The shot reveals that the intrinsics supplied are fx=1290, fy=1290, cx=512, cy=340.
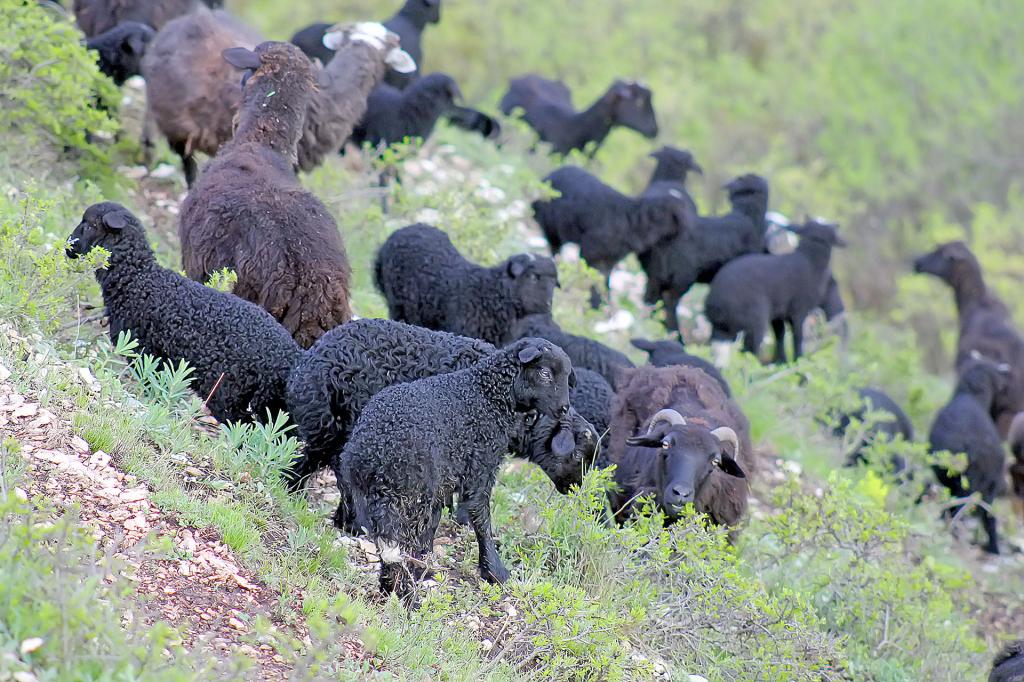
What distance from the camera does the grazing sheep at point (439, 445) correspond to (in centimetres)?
530

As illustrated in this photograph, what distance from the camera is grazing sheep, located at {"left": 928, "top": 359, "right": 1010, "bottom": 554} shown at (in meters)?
11.5

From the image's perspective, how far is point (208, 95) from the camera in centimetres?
891

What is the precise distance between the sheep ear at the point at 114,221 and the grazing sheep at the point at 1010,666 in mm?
4897

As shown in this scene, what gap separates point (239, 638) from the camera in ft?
15.5

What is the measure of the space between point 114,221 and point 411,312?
2333mm

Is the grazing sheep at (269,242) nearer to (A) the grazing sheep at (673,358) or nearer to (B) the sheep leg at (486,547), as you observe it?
(B) the sheep leg at (486,547)

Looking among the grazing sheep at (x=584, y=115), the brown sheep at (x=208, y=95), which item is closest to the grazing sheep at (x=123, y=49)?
the brown sheep at (x=208, y=95)

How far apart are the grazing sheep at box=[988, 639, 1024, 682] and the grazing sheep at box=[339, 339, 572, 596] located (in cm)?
252

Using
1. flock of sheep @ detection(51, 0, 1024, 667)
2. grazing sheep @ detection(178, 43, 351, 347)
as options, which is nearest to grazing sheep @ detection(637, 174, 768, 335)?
flock of sheep @ detection(51, 0, 1024, 667)

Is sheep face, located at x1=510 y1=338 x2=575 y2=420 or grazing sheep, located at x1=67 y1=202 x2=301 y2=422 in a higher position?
sheep face, located at x1=510 y1=338 x2=575 y2=420

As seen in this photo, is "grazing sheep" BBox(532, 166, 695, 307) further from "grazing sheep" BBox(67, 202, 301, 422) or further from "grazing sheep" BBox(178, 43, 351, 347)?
"grazing sheep" BBox(67, 202, 301, 422)

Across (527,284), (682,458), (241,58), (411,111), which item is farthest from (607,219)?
(682,458)

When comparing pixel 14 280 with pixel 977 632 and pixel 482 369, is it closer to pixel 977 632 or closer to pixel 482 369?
pixel 482 369

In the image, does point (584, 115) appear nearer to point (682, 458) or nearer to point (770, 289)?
point (770, 289)
